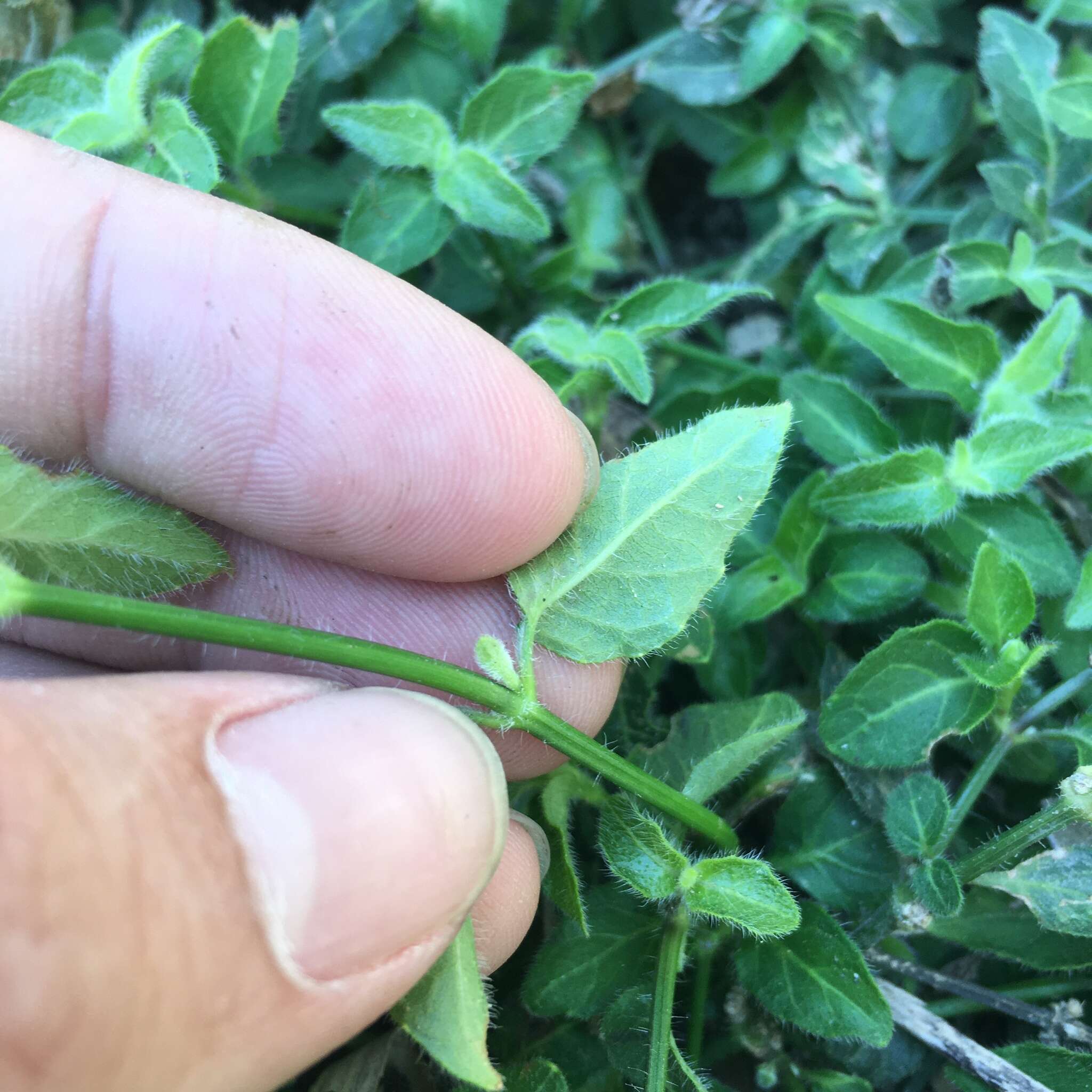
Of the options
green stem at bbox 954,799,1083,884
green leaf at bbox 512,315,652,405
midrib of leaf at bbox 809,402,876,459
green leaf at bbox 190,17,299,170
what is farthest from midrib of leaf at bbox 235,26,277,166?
green stem at bbox 954,799,1083,884

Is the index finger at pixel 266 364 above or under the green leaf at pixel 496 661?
above

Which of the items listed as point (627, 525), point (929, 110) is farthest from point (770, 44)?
point (627, 525)

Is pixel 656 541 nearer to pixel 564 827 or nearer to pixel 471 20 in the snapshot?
pixel 564 827

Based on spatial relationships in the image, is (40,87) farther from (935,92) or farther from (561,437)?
(935,92)

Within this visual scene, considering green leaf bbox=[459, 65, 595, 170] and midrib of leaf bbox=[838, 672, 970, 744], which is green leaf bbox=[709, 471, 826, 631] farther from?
green leaf bbox=[459, 65, 595, 170]

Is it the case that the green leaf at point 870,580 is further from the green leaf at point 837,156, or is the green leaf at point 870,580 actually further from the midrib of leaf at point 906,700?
the green leaf at point 837,156

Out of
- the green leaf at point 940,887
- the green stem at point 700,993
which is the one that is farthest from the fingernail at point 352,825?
the green leaf at point 940,887

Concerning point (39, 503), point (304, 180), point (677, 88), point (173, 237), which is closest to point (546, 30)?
point (677, 88)
